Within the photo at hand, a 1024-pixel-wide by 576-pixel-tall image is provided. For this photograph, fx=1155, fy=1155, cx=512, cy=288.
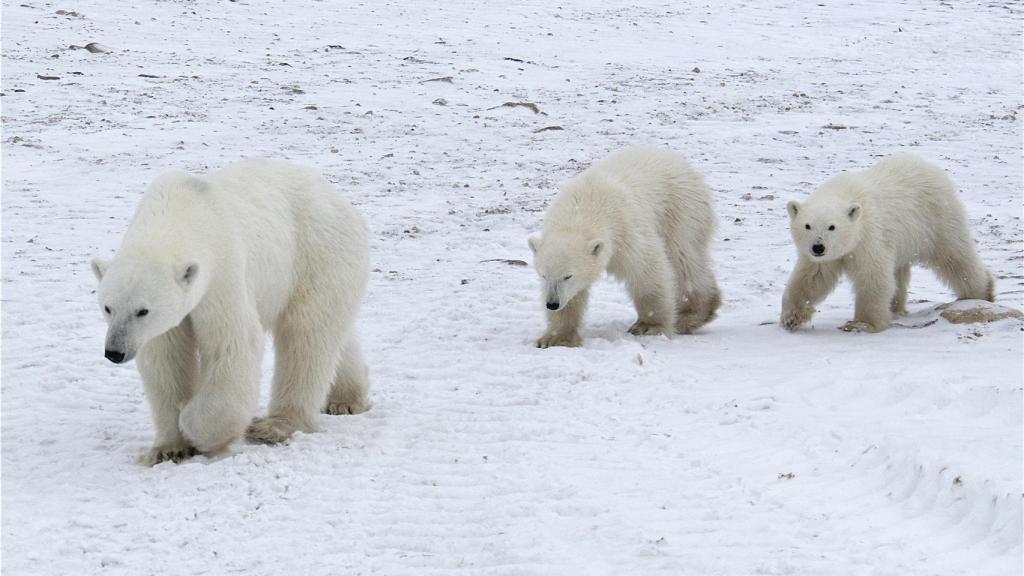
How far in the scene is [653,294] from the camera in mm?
7965

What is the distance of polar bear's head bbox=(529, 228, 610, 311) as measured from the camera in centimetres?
755

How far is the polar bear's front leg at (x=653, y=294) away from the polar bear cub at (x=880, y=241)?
2.81 feet

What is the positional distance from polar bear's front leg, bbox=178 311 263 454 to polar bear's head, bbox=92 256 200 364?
296mm

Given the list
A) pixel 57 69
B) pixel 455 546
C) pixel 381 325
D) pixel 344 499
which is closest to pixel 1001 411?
pixel 455 546

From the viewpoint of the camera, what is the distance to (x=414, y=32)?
20656 millimetres

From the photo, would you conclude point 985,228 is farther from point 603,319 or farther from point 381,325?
point 381,325

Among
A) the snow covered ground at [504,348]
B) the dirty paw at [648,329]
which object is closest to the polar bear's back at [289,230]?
the snow covered ground at [504,348]

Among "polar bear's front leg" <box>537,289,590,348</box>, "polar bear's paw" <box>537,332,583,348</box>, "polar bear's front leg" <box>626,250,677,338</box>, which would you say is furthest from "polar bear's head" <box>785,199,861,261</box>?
"polar bear's paw" <box>537,332,583,348</box>

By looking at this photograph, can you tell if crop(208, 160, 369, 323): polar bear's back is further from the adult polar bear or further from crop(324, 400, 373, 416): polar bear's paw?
crop(324, 400, 373, 416): polar bear's paw

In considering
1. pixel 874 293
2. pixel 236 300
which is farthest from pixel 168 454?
pixel 874 293

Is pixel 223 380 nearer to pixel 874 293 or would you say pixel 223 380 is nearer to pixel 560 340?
pixel 560 340

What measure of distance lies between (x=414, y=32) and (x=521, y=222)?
10.4 metres

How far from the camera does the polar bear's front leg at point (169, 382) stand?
5.26 metres

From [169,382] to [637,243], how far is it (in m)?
3.66
